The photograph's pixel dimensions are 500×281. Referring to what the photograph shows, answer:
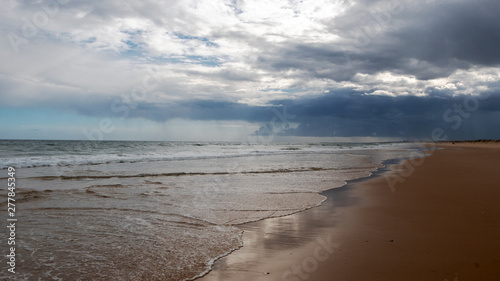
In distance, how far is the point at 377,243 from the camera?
16.6ft

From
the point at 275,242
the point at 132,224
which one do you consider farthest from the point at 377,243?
the point at 132,224

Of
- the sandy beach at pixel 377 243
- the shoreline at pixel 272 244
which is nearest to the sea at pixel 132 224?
the shoreline at pixel 272 244

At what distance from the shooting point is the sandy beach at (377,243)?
12.9ft

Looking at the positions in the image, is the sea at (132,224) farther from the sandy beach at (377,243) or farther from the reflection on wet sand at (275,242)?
the sandy beach at (377,243)

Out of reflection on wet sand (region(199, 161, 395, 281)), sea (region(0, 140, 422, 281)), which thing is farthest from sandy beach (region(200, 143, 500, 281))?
sea (region(0, 140, 422, 281))

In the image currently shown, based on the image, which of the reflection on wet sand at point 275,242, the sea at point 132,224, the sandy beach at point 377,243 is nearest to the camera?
the sandy beach at point 377,243

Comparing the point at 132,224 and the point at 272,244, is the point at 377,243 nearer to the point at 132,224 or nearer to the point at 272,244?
the point at 272,244

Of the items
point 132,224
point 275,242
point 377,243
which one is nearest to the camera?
point 377,243

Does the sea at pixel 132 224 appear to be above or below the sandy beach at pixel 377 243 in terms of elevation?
below

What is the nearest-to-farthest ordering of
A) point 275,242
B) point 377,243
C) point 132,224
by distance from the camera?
point 377,243 < point 275,242 < point 132,224

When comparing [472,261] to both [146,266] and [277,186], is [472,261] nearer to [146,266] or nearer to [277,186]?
[146,266]

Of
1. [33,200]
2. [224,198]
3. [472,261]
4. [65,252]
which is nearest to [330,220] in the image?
[472,261]

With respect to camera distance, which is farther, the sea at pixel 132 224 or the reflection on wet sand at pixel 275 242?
the sea at pixel 132 224

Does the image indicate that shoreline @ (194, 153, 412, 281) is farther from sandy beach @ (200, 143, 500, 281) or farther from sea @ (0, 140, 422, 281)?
sea @ (0, 140, 422, 281)
